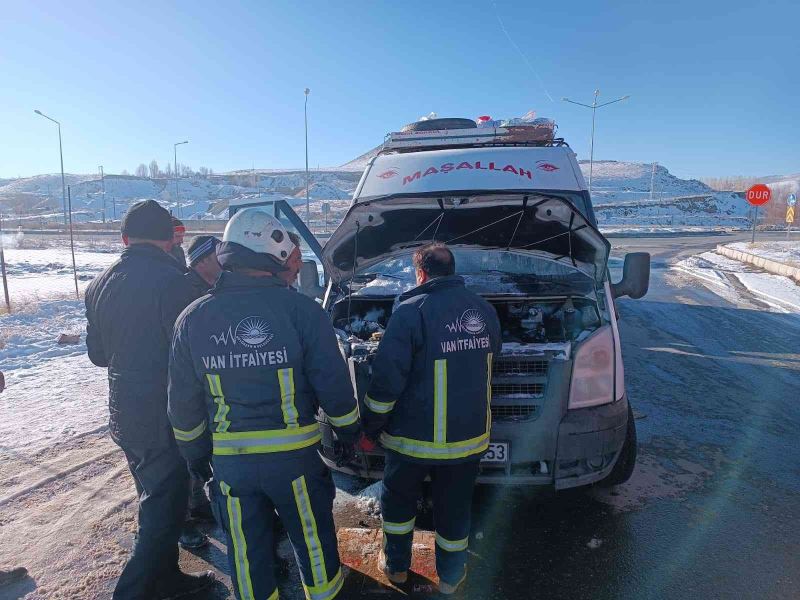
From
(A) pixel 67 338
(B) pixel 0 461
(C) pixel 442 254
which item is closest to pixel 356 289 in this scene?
(C) pixel 442 254

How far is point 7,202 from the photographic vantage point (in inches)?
3588

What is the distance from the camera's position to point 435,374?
260cm

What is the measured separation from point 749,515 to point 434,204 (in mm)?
3058

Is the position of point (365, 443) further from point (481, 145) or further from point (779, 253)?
point (779, 253)

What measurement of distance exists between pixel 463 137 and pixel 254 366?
14.1 feet

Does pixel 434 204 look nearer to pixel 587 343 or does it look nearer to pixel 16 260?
pixel 587 343

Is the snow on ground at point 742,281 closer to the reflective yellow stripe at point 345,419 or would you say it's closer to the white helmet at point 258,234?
the reflective yellow stripe at point 345,419

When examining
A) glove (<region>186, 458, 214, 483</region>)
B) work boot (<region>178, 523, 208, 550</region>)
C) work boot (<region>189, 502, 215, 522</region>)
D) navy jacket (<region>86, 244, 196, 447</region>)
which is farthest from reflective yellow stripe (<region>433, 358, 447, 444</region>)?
work boot (<region>189, 502, 215, 522</region>)

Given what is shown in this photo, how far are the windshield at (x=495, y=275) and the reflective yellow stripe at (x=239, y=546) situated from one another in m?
2.27

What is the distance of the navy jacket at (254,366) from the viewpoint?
7.15ft

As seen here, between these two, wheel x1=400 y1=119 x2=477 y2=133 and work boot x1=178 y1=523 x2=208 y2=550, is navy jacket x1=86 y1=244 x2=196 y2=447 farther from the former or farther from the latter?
wheel x1=400 y1=119 x2=477 y2=133

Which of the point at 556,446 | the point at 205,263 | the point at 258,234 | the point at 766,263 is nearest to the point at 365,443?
the point at 556,446

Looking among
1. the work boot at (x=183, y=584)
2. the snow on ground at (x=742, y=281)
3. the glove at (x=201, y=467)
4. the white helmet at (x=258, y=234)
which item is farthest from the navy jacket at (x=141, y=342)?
the snow on ground at (x=742, y=281)

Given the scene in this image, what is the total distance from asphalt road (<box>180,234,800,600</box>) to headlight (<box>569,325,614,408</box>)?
0.91 m
